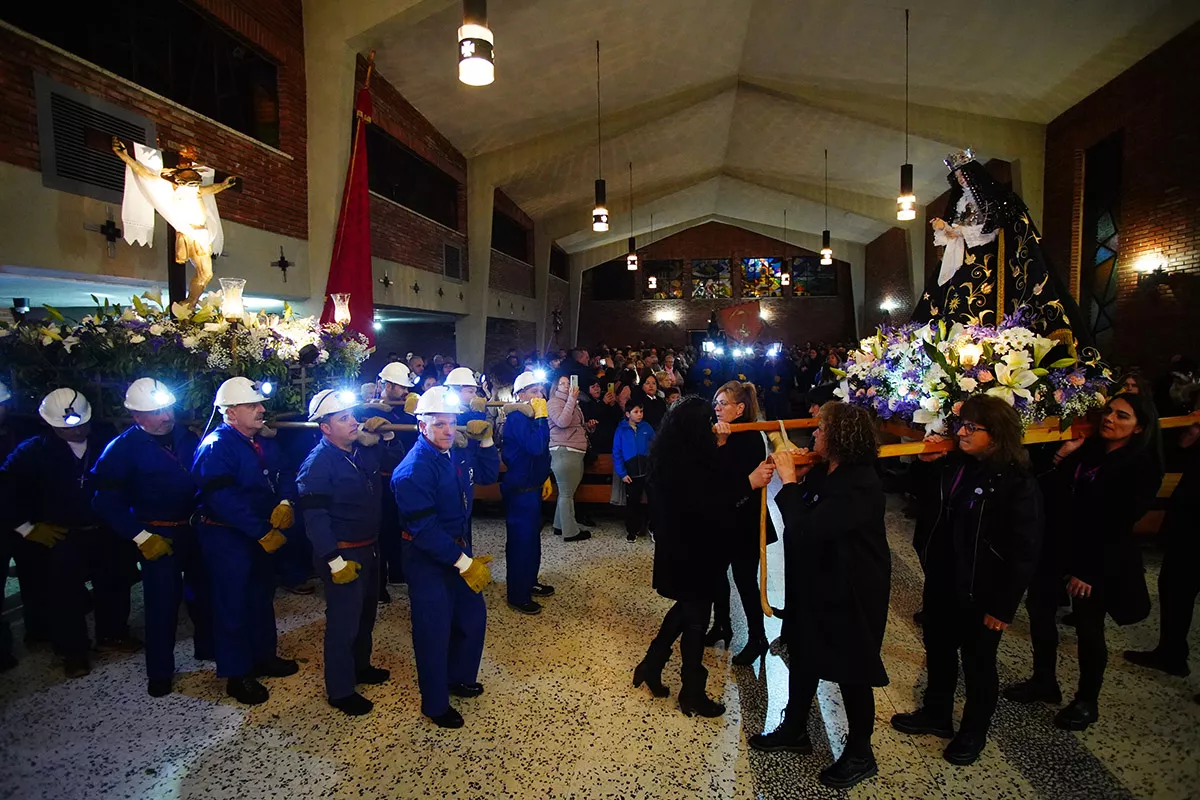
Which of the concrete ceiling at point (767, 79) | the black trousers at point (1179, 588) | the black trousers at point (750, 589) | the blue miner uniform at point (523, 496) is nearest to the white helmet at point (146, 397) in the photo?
the blue miner uniform at point (523, 496)

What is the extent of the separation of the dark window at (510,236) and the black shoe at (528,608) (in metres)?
11.9

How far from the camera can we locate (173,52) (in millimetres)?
6637

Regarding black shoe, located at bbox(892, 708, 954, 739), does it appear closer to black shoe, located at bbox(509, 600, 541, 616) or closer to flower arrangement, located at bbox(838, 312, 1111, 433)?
flower arrangement, located at bbox(838, 312, 1111, 433)

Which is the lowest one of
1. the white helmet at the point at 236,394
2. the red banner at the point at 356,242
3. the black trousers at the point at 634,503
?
the black trousers at the point at 634,503

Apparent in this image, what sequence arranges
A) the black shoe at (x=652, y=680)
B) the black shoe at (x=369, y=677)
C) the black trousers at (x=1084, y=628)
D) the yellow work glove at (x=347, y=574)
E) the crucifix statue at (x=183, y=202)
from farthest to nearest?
the crucifix statue at (x=183, y=202) → the black shoe at (x=369, y=677) → the black shoe at (x=652, y=680) → the yellow work glove at (x=347, y=574) → the black trousers at (x=1084, y=628)

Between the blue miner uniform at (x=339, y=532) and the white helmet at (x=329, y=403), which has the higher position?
the white helmet at (x=329, y=403)

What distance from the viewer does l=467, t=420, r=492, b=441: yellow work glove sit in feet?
13.4

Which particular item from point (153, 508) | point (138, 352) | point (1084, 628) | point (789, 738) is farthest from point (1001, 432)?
point (138, 352)

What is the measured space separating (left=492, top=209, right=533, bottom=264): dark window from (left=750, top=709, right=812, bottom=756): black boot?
45.3ft

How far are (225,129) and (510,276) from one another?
33.8 ft

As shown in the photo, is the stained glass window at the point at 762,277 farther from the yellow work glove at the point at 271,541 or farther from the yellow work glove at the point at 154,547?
the yellow work glove at the point at 154,547

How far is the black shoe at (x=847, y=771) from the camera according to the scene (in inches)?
113

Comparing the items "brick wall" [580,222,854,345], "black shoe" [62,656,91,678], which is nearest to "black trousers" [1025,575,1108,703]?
"black shoe" [62,656,91,678]

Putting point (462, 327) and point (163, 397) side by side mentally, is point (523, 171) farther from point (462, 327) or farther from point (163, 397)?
point (163, 397)
